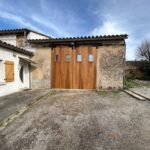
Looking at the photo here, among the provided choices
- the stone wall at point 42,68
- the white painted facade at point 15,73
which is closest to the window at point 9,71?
the white painted facade at point 15,73

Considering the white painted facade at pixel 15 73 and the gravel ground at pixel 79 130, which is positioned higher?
the white painted facade at pixel 15 73

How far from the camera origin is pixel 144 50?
2264 cm

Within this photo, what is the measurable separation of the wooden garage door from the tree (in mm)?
16986

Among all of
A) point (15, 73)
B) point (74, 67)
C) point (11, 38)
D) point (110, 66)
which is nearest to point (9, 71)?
point (15, 73)

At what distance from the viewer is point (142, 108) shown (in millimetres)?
4953

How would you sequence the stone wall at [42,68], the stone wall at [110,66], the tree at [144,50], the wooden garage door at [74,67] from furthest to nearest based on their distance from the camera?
the tree at [144,50]
the stone wall at [42,68]
the wooden garage door at [74,67]
the stone wall at [110,66]

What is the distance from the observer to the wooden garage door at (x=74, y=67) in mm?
8812

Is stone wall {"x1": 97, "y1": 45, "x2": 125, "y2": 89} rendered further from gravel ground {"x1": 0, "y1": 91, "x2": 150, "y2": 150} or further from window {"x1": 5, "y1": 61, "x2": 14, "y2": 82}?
window {"x1": 5, "y1": 61, "x2": 14, "y2": 82}

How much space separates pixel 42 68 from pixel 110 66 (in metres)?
4.79

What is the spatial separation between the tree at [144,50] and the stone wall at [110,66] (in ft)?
52.7

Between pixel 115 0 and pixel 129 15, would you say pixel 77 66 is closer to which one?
pixel 115 0

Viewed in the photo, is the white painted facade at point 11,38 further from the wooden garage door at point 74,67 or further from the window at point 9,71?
the window at point 9,71

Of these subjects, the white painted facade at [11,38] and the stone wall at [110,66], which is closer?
the stone wall at [110,66]

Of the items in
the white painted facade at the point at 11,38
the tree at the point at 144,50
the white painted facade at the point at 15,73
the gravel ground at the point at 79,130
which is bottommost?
the gravel ground at the point at 79,130
